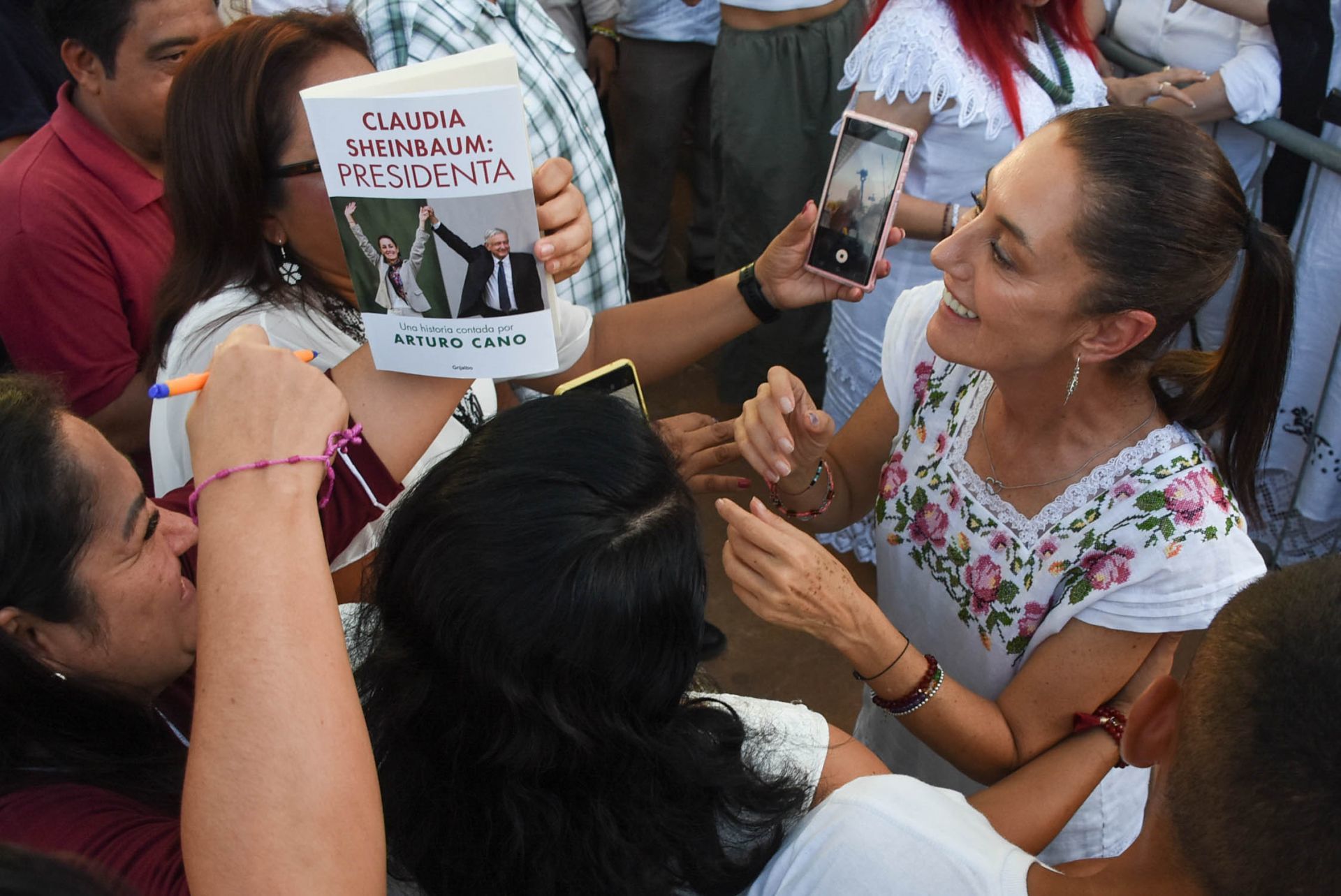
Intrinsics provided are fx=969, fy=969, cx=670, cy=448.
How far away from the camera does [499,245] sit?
1.06 meters

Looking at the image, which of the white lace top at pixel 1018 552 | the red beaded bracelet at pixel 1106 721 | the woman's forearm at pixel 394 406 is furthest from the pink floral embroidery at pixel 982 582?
the woman's forearm at pixel 394 406

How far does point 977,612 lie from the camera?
5.24 ft

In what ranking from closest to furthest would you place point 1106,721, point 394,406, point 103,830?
1. point 103,830
2. point 394,406
3. point 1106,721

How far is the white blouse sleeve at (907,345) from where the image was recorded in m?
1.75

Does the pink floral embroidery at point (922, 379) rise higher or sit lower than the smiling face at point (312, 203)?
lower

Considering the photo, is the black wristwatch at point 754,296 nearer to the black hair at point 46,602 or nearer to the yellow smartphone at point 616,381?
the yellow smartphone at point 616,381

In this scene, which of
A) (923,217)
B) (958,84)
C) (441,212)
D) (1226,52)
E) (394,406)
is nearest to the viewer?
(441,212)

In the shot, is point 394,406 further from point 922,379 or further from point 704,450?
point 922,379

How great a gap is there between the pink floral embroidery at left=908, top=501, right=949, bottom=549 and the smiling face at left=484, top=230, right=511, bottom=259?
92cm

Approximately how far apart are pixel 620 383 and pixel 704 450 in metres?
0.29

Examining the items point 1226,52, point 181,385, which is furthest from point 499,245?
point 1226,52

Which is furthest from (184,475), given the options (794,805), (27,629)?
(794,805)

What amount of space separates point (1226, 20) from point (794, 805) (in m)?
2.90

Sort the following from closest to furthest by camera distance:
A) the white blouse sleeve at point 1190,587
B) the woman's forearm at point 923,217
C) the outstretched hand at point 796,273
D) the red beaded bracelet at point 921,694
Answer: the white blouse sleeve at point 1190,587
the red beaded bracelet at point 921,694
the outstretched hand at point 796,273
the woman's forearm at point 923,217
